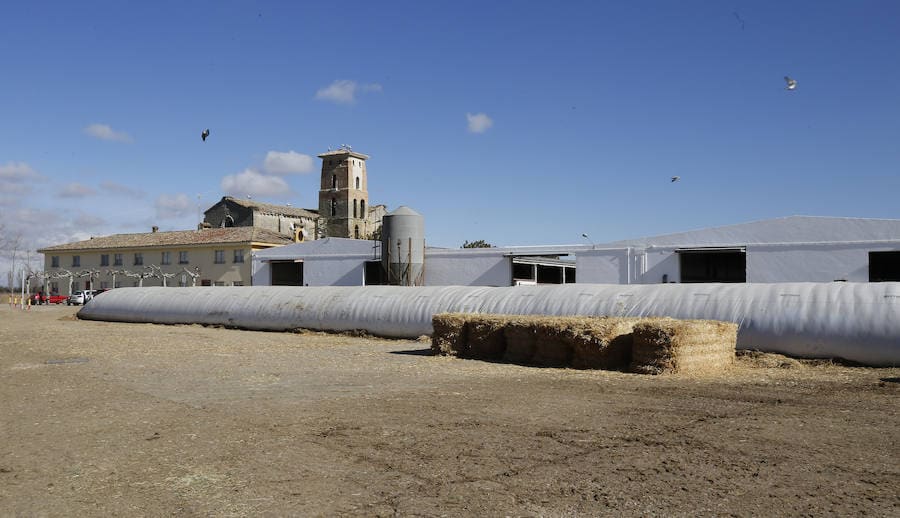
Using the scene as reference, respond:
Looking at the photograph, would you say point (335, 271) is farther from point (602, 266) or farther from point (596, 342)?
point (596, 342)

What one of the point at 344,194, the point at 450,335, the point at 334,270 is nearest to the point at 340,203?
the point at 344,194

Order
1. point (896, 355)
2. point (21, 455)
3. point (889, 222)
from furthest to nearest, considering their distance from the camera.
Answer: point (889, 222) → point (896, 355) → point (21, 455)

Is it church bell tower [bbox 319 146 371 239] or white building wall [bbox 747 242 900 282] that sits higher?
church bell tower [bbox 319 146 371 239]

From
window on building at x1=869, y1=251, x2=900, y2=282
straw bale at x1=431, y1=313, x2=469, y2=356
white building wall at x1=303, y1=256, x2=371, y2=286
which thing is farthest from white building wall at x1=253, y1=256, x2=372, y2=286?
window on building at x1=869, y1=251, x2=900, y2=282

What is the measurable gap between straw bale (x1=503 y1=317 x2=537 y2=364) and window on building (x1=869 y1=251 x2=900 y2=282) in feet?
85.2

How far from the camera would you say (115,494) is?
6102 mm

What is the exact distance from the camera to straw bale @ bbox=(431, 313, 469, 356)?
17953 millimetres

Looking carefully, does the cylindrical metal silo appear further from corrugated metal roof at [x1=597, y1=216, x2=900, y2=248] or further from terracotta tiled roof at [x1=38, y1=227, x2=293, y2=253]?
terracotta tiled roof at [x1=38, y1=227, x2=293, y2=253]

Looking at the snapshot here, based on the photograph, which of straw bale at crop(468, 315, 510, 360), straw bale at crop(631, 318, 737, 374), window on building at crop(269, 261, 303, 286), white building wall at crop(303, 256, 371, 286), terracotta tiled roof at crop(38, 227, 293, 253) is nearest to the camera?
straw bale at crop(631, 318, 737, 374)

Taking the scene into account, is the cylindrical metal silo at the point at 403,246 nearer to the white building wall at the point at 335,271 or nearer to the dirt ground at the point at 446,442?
the white building wall at the point at 335,271

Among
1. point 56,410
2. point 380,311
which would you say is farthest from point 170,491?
point 380,311

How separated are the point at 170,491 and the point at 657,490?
13.2 ft

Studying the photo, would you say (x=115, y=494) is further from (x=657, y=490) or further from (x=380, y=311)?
(x=380, y=311)

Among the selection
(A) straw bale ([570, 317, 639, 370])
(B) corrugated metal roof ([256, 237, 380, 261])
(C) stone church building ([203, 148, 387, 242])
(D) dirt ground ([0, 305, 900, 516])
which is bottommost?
(D) dirt ground ([0, 305, 900, 516])
